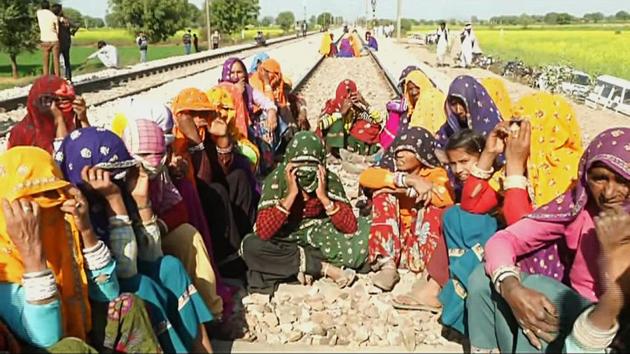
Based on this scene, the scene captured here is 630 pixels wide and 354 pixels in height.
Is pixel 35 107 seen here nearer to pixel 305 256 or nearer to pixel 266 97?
pixel 305 256

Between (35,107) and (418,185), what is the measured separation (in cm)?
260

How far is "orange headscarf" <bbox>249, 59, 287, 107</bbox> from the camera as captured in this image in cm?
730

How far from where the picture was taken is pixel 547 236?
2.91 m

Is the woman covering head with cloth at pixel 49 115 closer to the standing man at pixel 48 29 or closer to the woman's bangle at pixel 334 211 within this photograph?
the woman's bangle at pixel 334 211

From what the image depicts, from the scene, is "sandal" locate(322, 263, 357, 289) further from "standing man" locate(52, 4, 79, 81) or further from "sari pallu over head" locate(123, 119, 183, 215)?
"standing man" locate(52, 4, 79, 81)

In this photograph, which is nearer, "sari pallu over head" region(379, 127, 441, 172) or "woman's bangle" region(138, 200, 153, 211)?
"woman's bangle" region(138, 200, 153, 211)

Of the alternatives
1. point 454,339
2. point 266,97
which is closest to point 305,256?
point 454,339

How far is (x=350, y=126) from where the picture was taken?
7.81 meters

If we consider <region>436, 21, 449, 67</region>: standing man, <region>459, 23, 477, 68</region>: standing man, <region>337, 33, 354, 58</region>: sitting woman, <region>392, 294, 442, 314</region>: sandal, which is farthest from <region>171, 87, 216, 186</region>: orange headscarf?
<region>337, 33, 354, 58</region>: sitting woman

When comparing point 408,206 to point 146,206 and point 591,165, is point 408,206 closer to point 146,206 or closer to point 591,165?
point 591,165

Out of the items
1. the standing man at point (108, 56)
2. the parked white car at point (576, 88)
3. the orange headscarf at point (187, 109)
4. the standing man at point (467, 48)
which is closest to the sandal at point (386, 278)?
the orange headscarf at point (187, 109)

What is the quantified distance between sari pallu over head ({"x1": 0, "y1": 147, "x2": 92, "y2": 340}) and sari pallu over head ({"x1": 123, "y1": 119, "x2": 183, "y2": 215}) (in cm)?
74

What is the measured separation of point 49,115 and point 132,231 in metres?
1.89

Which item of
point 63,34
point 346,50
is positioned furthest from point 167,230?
point 346,50
